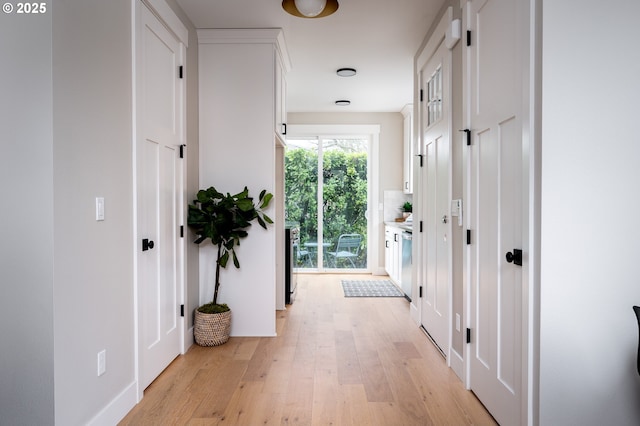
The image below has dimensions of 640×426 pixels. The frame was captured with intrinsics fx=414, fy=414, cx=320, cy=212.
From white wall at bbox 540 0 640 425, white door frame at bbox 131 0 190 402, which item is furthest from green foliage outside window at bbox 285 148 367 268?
white wall at bbox 540 0 640 425

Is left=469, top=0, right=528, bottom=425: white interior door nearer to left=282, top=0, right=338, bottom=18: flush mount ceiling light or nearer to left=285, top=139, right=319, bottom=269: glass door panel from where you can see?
left=282, top=0, right=338, bottom=18: flush mount ceiling light

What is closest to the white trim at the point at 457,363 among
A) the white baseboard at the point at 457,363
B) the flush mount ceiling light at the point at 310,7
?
Result: the white baseboard at the point at 457,363

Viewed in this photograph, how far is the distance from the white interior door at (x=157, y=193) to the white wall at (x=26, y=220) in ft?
2.41

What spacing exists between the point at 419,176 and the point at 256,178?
1568mm

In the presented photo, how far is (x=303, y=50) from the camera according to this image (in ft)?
13.3

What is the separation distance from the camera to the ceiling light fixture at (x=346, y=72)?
4.57 metres

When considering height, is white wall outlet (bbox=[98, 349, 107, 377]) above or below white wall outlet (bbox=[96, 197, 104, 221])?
below

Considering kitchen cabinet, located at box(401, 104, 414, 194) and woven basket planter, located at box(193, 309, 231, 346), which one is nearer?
woven basket planter, located at box(193, 309, 231, 346)

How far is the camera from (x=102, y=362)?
2.04m

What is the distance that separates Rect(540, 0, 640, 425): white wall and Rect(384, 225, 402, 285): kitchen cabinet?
3634 mm

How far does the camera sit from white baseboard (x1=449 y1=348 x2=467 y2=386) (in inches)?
104

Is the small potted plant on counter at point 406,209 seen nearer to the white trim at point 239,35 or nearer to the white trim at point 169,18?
the white trim at point 239,35

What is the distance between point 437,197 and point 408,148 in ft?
10.3

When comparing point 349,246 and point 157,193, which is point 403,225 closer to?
point 349,246
